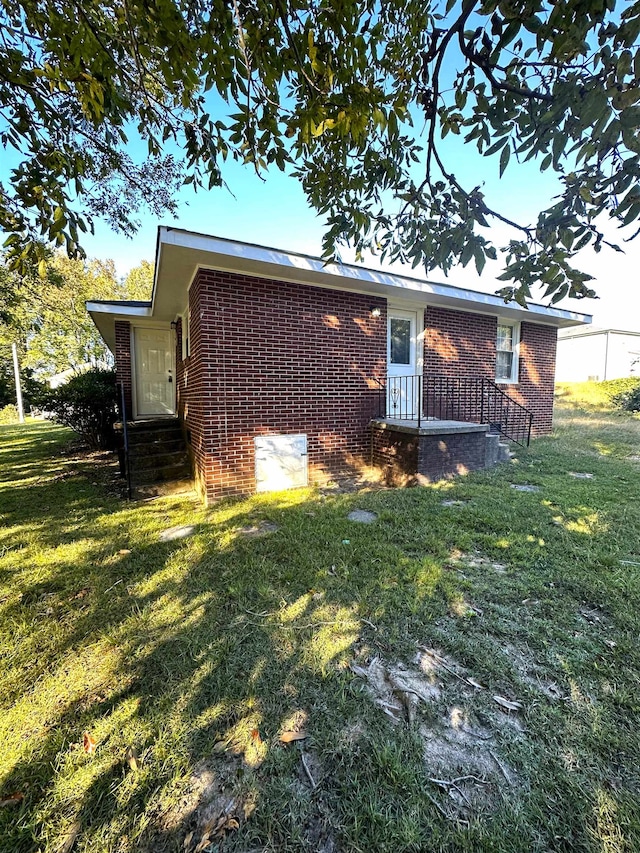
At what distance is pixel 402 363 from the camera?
283 inches

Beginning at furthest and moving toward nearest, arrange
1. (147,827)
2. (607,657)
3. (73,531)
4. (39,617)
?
(73,531), (39,617), (607,657), (147,827)

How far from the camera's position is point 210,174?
9.42 ft

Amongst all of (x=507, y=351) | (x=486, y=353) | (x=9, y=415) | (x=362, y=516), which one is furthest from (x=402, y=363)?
(x=9, y=415)

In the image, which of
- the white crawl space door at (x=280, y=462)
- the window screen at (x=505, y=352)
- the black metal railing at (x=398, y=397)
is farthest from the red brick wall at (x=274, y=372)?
the window screen at (x=505, y=352)

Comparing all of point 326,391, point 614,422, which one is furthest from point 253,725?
point 614,422

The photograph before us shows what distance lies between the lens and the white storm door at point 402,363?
7.00 m

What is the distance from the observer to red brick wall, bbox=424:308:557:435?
7.42 m

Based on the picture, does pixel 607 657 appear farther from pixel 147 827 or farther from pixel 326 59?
pixel 326 59

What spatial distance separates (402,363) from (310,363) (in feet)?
7.41

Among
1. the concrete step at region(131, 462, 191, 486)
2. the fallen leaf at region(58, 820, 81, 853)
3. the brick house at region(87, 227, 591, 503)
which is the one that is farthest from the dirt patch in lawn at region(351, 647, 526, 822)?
the concrete step at region(131, 462, 191, 486)

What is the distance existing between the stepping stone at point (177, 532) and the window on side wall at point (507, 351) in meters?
7.78

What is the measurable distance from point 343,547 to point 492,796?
6.83 ft

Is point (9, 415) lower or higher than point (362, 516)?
lower

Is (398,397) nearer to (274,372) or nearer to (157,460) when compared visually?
(274,372)
